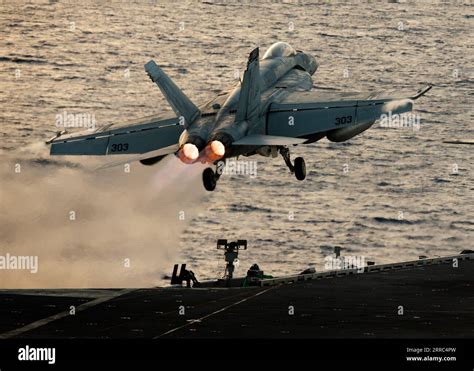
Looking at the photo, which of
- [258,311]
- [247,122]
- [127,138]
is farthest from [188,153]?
[258,311]

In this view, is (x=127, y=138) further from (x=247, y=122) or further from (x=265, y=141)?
(x=265, y=141)

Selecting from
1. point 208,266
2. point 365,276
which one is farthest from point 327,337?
point 208,266

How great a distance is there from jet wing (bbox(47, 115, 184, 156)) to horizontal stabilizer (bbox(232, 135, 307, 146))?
9.07 m

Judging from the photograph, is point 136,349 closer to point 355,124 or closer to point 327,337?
point 327,337

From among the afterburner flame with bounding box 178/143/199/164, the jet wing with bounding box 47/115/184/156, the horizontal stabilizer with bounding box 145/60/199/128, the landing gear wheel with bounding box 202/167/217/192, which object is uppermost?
the horizontal stabilizer with bounding box 145/60/199/128

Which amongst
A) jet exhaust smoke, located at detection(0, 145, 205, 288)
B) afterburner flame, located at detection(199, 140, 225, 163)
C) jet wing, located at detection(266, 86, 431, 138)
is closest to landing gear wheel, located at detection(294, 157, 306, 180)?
jet wing, located at detection(266, 86, 431, 138)

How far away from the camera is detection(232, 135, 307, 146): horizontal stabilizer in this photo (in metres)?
89.7

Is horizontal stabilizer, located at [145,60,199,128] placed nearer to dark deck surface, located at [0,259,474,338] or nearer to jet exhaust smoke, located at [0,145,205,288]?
dark deck surface, located at [0,259,474,338]

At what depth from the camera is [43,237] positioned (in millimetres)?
167625

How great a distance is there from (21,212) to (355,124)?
229 feet

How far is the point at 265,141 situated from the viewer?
91750 mm

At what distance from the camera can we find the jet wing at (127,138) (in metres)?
101

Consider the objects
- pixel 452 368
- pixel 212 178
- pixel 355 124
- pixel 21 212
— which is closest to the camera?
pixel 452 368

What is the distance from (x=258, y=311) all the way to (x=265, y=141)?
38.7 feet
